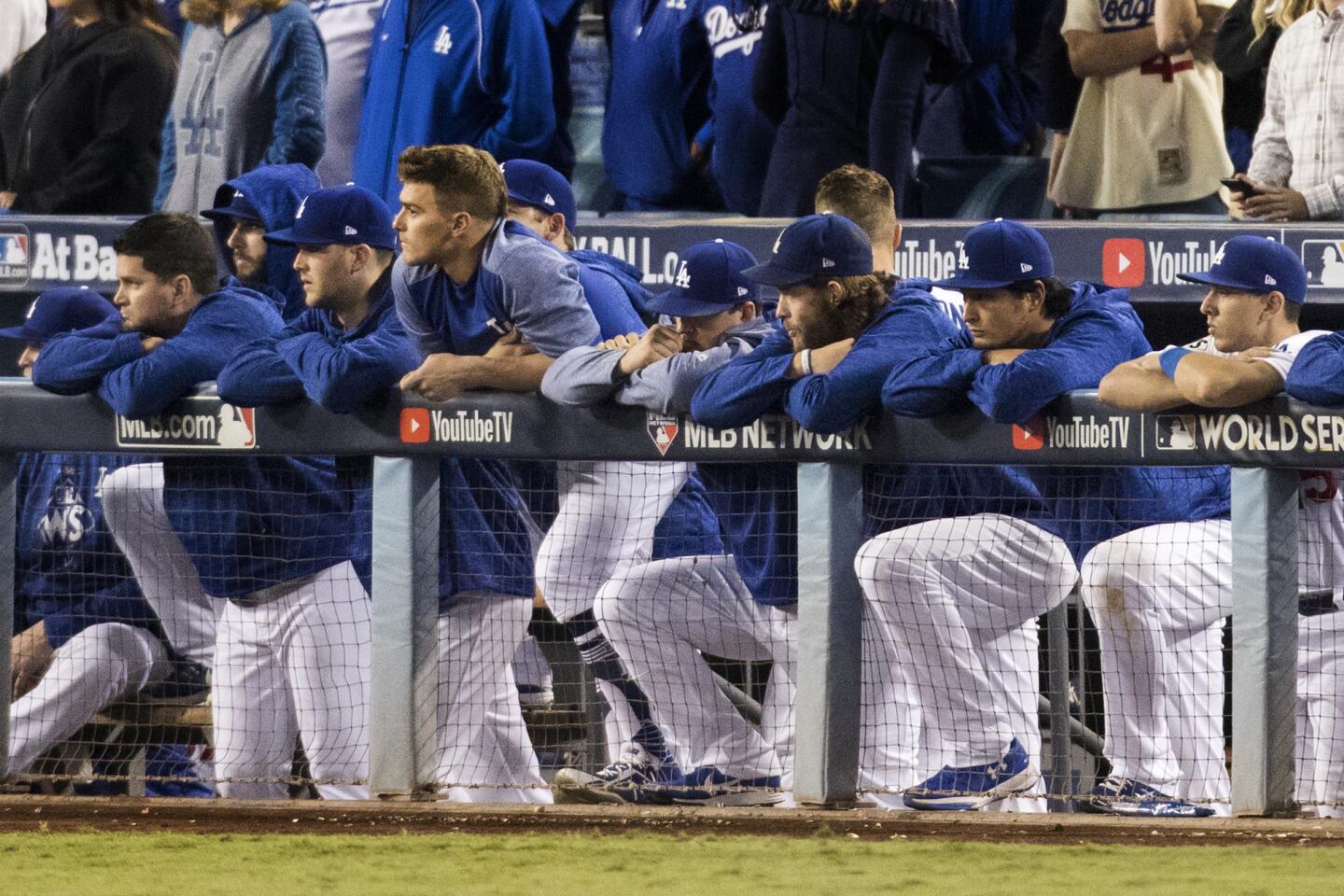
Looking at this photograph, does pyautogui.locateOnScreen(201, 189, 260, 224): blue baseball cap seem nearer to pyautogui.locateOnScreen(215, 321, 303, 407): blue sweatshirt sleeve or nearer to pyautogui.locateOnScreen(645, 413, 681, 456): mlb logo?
pyautogui.locateOnScreen(215, 321, 303, 407): blue sweatshirt sleeve

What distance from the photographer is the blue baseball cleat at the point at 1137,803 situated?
4277 mm

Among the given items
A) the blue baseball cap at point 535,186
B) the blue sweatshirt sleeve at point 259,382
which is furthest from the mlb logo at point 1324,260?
the blue sweatshirt sleeve at point 259,382

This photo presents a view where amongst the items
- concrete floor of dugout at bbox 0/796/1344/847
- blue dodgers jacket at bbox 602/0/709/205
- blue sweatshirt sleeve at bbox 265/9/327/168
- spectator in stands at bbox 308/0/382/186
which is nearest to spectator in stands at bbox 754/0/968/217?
blue dodgers jacket at bbox 602/0/709/205

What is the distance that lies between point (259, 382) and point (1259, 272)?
219 cm

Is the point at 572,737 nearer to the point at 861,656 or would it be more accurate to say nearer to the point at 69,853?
the point at 861,656

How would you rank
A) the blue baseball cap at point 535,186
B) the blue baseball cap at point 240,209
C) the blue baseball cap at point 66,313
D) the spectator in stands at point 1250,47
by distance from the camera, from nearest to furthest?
the blue baseball cap at point 535,186, the blue baseball cap at point 240,209, the blue baseball cap at point 66,313, the spectator in stands at point 1250,47

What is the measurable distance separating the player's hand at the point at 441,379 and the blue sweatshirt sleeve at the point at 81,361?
0.72 meters

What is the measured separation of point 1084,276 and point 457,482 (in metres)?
2.51

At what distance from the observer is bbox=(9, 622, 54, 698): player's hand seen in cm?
515

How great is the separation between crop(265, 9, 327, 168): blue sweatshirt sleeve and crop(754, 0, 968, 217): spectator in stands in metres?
1.49

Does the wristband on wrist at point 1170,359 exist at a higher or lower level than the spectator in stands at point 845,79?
lower

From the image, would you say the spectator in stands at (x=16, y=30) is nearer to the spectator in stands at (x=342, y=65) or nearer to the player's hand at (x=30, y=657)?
the spectator in stands at (x=342, y=65)

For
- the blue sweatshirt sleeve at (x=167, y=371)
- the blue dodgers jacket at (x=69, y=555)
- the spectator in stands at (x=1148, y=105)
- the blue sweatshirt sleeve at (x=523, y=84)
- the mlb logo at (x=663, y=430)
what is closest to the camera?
the mlb logo at (x=663, y=430)

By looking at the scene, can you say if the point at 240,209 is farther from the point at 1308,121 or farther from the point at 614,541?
the point at 1308,121
